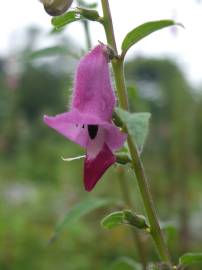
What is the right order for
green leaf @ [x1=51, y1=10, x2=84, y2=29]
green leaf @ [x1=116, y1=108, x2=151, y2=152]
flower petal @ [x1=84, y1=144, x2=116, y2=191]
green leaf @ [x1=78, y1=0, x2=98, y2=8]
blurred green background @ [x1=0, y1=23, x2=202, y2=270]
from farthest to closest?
blurred green background @ [x1=0, y1=23, x2=202, y2=270], green leaf @ [x1=78, y1=0, x2=98, y2=8], green leaf @ [x1=51, y1=10, x2=84, y2=29], flower petal @ [x1=84, y1=144, x2=116, y2=191], green leaf @ [x1=116, y1=108, x2=151, y2=152]

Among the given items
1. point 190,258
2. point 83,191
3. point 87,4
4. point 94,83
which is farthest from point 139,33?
point 83,191

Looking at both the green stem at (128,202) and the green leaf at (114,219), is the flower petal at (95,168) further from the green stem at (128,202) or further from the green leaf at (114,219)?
the green stem at (128,202)

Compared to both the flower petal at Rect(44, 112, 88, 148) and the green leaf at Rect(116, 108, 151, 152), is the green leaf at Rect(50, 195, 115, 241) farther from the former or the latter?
the green leaf at Rect(116, 108, 151, 152)

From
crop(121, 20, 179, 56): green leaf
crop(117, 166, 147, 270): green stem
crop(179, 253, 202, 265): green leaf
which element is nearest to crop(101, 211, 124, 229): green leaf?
crop(179, 253, 202, 265): green leaf

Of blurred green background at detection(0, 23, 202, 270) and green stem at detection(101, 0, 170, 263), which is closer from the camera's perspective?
green stem at detection(101, 0, 170, 263)

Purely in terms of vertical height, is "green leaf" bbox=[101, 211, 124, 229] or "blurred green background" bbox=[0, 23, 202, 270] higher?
"green leaf" bbox=[101, 211, 124, 229]

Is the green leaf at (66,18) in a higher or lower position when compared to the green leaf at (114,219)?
higher

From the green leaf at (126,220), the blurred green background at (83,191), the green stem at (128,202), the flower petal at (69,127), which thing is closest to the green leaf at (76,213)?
the blurred green background at (83,191)
